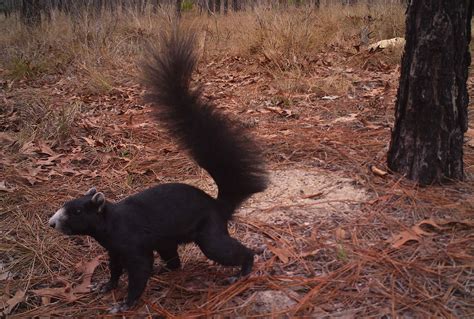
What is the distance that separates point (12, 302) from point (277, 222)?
146cm

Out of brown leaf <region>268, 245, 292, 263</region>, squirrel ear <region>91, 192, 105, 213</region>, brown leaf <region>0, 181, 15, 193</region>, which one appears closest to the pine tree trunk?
brown leaf <region>268, 245, 292, 263</region>

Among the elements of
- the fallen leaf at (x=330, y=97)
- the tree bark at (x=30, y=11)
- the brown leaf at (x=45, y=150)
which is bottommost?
the brown leaf at (x=45, y=150)

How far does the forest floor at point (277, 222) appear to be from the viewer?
198 cm

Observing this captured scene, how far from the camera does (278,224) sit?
8.67 feet

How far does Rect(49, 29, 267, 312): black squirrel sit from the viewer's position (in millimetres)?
2000

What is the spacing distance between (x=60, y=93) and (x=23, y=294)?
4.46 metres

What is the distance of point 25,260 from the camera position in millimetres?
2404

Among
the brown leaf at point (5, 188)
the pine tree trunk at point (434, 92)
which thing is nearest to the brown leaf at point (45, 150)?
the brown leaf at point (5, 188)

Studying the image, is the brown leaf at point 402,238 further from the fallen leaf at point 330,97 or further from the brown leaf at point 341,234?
the fallen leaf at point 330,97

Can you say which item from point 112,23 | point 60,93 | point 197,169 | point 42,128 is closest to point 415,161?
point 197,169

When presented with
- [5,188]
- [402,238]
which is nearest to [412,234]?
[402,238]

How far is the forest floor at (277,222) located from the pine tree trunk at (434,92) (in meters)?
0.16

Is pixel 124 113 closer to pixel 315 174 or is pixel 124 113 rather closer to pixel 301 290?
pixel 315 174

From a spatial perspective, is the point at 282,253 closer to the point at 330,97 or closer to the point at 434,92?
the point at 434,92
